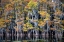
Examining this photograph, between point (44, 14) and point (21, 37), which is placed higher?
point (44, 14)

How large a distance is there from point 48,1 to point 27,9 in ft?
4.14

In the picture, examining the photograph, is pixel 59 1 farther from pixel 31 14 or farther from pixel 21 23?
pixel 21 23

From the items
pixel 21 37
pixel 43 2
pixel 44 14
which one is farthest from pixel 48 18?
pixel 21 37

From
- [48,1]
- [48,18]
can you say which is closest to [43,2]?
[48,1]

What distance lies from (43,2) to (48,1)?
12.5 inches

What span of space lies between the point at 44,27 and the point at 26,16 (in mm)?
1192

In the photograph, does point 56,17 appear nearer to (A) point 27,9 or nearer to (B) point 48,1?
(B) point 48,1

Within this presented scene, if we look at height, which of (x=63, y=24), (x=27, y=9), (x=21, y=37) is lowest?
(x=21, y=37)

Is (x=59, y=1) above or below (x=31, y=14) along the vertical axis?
above

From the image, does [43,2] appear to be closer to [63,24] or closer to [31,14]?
[31,14]

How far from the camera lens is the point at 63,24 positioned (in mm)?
9961

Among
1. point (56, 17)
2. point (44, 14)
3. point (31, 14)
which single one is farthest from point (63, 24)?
point (31, 14)

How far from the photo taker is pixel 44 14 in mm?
9922

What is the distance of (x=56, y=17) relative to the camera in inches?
392
